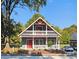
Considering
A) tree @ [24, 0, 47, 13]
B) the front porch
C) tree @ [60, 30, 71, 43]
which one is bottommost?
the front porch

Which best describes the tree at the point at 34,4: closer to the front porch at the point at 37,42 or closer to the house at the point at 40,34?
the house at the point at 40,34

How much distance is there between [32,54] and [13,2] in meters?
1.19

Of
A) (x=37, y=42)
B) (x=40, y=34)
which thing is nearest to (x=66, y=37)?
(x=37, y=42)

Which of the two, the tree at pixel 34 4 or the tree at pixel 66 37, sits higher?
the tree at pixel 34 4

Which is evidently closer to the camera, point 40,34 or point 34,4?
point 40,34

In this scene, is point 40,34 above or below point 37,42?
above

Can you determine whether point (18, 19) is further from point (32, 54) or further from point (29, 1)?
point (32, 54)

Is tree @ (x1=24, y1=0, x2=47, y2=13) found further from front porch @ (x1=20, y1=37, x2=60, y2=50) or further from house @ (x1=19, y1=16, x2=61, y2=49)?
front porch @ (x1=20, y1=37, x2=60, y2=50)

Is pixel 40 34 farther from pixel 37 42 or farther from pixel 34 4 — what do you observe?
pixel 34 4

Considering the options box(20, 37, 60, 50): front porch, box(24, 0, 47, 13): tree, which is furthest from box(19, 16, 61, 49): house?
box(24, 0, 47, 13): tree

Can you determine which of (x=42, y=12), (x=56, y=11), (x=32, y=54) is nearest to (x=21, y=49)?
(x=32, y=54)

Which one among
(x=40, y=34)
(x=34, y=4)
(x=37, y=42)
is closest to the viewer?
(x=37, y=42)

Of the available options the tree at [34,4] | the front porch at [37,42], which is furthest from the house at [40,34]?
the tree at [34,4]

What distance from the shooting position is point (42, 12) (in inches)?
180
